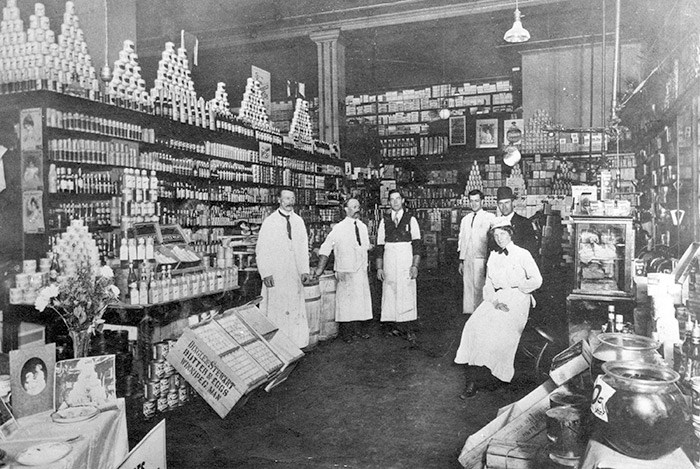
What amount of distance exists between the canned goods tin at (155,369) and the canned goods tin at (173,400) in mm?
188

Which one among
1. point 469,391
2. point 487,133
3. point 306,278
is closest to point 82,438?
point 469,391

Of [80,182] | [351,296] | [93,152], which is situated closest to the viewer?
[80,182]

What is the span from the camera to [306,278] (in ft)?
20.0

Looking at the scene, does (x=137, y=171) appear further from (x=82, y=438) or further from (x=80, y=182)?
(x=82, y=438)

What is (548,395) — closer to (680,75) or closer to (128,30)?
(680,75)

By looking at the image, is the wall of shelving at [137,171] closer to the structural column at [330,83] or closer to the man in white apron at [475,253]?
the structural column at [330,83]

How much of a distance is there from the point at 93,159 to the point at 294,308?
262 centimetres

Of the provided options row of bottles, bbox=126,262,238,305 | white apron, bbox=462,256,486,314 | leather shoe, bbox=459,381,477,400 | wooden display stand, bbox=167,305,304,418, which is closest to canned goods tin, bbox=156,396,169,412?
wooden display stand, bbox=167,305,304,418

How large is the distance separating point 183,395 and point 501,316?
2636mm

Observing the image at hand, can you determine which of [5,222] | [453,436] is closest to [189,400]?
[453,436]

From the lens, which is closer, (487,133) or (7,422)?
(7,422)

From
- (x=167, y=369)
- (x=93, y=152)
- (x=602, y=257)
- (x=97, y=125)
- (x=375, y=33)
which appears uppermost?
(x=375, y=33)

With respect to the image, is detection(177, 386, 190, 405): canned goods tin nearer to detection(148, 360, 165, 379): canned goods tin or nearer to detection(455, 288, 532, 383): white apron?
detection(148, 360, 165, 379): canned goods tin

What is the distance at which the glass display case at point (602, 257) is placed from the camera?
4.85m
